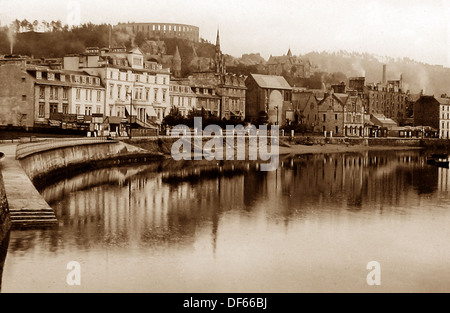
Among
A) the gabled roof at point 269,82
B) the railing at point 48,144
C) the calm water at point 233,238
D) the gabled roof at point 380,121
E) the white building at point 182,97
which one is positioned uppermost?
the gabled roof at point 269,82

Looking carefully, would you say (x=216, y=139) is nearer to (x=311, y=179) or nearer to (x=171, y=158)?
(x=171, y=158)

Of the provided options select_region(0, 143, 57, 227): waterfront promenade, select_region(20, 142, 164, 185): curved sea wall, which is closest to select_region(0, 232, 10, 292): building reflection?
select_region(0, 143, 57, 227): waterfront promenade

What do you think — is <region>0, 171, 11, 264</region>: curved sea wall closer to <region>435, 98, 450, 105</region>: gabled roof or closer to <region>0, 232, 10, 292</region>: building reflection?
<region>0, 232, 10, 292</region>: building reflection

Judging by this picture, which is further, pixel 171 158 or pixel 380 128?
pixel 380 128

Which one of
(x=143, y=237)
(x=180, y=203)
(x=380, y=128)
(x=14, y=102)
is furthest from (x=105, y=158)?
(x=380, y=128)

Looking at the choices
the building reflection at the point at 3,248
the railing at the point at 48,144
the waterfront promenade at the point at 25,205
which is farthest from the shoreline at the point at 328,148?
the building reflection at the point at 3,248

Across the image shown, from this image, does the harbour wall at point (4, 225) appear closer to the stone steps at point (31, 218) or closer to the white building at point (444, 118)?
the stone steps at point (31, 218)
